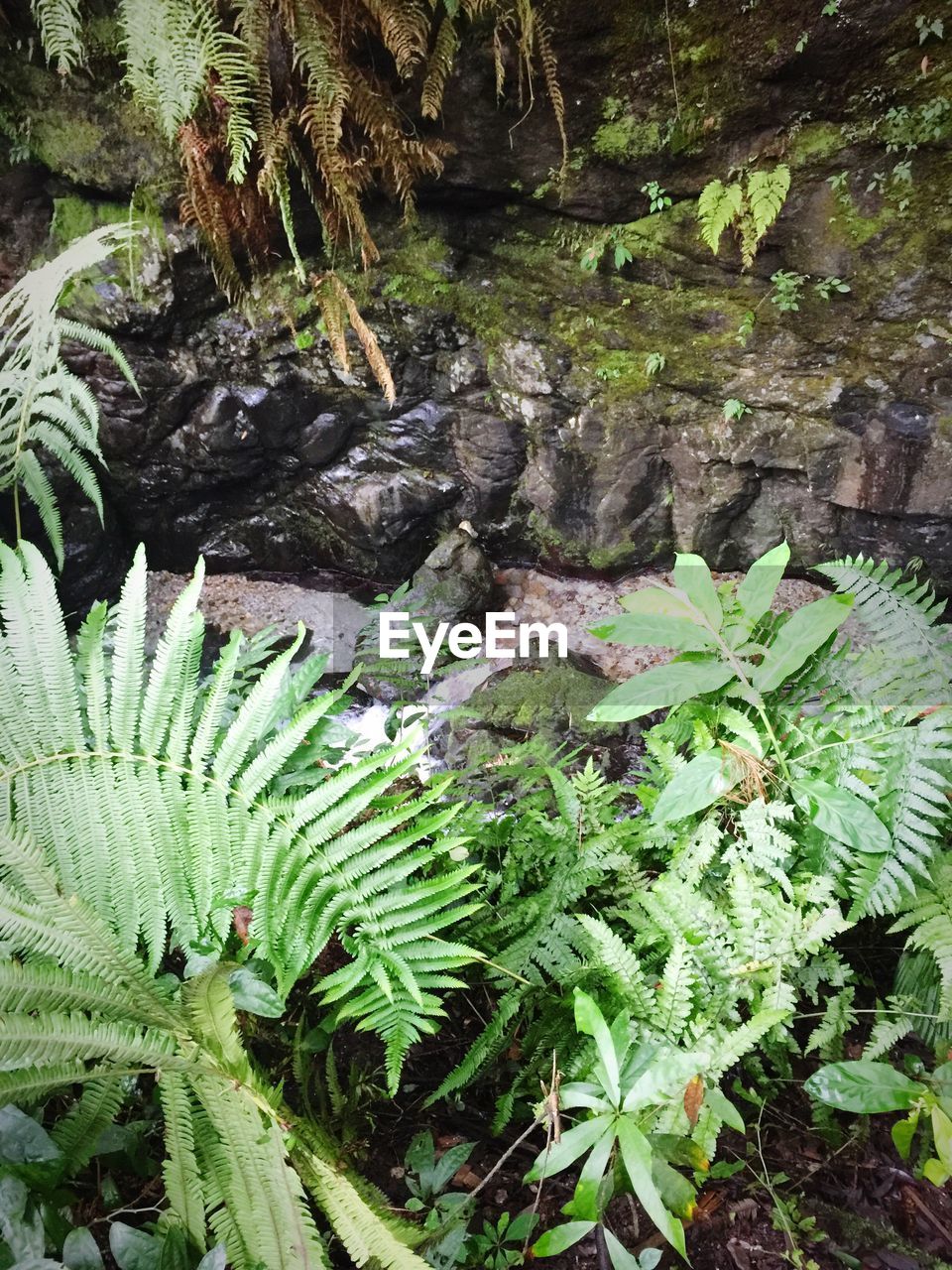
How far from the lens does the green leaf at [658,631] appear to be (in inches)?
50.3

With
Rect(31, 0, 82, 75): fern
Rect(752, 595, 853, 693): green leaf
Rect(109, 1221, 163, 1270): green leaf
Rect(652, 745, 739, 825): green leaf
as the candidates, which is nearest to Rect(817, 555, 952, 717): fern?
Rect(752, 595, 853, 693): green leaf

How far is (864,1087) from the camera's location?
0.89 metres

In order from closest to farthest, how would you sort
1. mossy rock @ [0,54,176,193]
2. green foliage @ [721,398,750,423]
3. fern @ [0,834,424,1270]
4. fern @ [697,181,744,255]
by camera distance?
fern @ [0,834,424,1270]
mossy rock @ [0,54,176,193]
fern @ [697,181,744,255]
green foliage @ [721,398,750,423]

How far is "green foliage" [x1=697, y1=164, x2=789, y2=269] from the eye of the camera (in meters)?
3.49

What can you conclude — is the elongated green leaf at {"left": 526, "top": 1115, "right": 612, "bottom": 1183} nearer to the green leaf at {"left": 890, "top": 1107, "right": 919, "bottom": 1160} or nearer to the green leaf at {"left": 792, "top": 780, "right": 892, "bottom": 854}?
the green leaf at {"left": 890, "top": 1107, "right": 919, "bottom": 1160}

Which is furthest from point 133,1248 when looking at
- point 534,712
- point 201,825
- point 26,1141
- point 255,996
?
point 534,712

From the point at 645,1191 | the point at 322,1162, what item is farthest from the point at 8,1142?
the point at 645,1191

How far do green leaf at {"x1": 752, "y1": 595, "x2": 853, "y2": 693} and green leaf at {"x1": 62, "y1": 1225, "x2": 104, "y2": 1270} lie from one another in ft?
3.87

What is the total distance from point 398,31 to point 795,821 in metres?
3.74

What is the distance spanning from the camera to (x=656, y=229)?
393cm

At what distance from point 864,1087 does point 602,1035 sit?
351 mm

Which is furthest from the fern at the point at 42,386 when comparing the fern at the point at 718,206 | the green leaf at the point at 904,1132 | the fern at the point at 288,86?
the fern at the point at 718,206

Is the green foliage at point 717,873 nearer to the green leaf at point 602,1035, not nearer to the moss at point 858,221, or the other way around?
the green leaf at point 602,1035

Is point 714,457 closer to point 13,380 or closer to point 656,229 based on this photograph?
point 656,229
